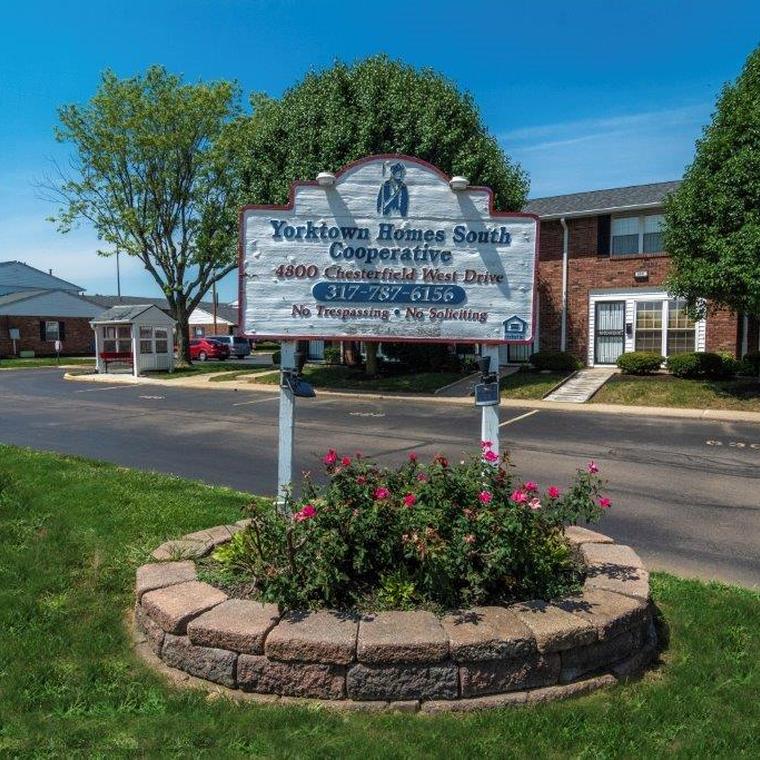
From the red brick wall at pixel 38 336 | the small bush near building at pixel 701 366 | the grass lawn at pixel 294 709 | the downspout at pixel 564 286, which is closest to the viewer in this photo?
the grass lawn at pixel 294 709

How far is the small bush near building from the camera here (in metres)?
19.0

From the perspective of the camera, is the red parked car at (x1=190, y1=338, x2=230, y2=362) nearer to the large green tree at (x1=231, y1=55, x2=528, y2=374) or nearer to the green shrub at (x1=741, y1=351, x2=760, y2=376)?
the large green tree at (x1=231, y1=55, x2=528, y2=374)

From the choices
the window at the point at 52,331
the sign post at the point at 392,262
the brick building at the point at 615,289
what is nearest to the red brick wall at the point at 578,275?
the brick building at the point at 615,289

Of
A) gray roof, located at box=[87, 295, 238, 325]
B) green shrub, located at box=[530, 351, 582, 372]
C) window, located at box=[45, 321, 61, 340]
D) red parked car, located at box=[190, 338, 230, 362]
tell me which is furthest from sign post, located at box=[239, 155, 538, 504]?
gray roof, located at box=[87, 295, 238, 325]

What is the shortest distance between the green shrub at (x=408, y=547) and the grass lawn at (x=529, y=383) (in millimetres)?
15142

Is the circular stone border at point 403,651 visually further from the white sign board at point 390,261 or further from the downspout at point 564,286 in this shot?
the downspout at point 564,286

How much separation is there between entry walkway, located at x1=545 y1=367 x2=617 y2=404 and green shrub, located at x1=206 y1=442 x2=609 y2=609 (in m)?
14.6

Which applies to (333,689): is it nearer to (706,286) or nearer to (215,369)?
(706,286)

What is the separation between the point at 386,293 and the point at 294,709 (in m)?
2.84

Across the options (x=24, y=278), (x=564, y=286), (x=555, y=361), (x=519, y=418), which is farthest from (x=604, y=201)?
(x=24, y=278)

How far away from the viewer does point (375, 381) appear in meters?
22.2

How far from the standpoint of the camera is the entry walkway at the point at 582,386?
725 inches

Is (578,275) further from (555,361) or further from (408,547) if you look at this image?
(408,547)

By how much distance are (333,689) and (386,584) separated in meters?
0.71
